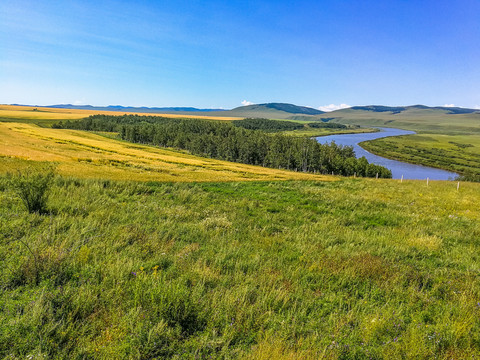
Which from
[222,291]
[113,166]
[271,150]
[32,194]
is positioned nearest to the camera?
[222,291]

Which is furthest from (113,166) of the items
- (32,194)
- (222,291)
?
(222,291)

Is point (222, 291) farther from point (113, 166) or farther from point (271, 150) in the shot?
point (271, 150)

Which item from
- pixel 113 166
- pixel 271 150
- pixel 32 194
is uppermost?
pixel 32 194

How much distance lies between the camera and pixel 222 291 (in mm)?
4801

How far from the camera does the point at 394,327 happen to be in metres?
4.20

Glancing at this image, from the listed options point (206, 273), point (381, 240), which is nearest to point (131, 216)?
point (206, 273)

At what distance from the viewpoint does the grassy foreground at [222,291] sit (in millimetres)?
3523

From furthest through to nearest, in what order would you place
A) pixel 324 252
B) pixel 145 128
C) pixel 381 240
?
pixel 145 128, pixel 381 240, pixel 324 252

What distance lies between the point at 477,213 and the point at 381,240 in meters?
13.2

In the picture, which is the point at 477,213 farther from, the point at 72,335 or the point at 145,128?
the point at 145,128

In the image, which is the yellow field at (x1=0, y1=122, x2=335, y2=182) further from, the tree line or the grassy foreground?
the tree line

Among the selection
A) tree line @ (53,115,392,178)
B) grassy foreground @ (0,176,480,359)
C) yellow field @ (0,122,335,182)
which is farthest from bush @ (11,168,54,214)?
tree line @ (53,115,392,178)

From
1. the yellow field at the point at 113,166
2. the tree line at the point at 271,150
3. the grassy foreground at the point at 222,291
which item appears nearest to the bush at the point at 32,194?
the grassy foreground at the point at 222,291

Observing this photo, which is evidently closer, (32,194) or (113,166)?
(32,194)
